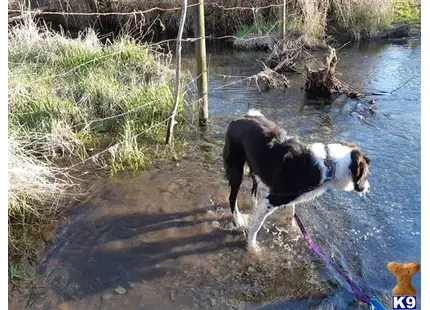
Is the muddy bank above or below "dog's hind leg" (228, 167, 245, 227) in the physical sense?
below

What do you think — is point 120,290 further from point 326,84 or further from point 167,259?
point 326,84

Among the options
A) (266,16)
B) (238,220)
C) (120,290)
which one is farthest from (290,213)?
(266,16)

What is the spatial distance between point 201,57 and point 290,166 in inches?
113

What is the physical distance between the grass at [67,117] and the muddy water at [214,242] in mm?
340

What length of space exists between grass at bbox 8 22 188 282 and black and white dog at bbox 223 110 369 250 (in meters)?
1.96

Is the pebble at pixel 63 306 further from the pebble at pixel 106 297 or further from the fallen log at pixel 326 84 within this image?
the fallen log at pixel 326 84

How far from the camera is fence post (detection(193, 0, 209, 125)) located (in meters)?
5.68

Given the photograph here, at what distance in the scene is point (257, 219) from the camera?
12.9 feet

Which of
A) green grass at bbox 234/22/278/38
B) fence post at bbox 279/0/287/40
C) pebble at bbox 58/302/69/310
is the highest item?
fence post at bbox 279/0/287/40

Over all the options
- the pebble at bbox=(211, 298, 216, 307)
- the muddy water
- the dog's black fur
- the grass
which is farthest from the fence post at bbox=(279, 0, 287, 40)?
the pebble at bbox=(211, 298, 216, 307)

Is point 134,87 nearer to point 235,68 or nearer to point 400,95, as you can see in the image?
point 235,68

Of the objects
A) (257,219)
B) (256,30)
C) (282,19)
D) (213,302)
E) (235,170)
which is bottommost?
(213,302)

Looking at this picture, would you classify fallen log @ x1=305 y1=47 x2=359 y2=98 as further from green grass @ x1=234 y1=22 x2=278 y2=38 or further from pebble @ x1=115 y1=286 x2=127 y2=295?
pebble @ x1=115 y1=286 x2=127 y2=295

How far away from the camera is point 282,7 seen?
898 cm
